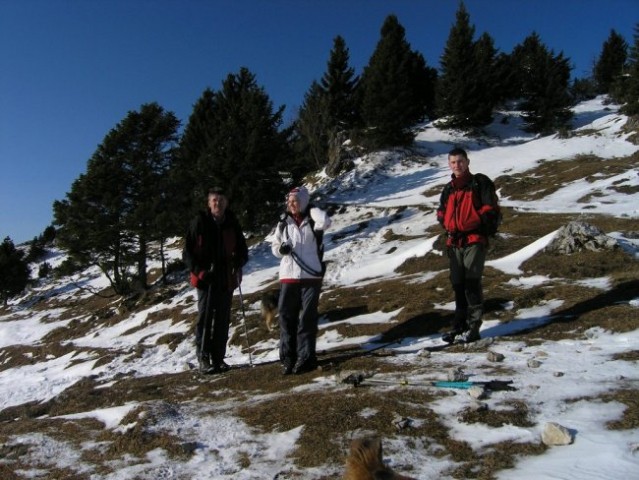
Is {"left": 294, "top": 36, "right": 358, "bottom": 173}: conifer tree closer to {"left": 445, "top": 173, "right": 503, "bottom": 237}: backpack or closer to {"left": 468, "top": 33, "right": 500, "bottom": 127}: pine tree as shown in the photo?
{"left": 468, "top": 33, "right": 500, "bottom": 127}: pine tree

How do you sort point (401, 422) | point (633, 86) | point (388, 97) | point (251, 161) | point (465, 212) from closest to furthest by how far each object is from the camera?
1. point (401, 422)
2. point (465, 212)
3. point (251, 161)
4. point (633, 86)
5. point (388, 97)

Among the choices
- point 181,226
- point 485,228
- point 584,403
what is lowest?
point 584,403

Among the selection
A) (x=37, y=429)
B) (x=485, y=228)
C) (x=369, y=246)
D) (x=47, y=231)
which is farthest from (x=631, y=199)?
(x=47, y=231)

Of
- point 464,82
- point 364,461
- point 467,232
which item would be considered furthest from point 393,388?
point 464,82

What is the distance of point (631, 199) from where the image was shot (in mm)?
16109

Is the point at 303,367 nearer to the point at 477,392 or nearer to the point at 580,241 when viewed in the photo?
the point at 477,392

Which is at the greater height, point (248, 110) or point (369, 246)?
point (248, 110)

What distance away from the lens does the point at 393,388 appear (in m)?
4.23

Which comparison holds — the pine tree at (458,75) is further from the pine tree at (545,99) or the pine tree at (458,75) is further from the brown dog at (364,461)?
the brown dog at (364,461)

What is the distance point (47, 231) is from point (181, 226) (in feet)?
131

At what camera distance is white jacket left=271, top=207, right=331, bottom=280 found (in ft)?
18.5

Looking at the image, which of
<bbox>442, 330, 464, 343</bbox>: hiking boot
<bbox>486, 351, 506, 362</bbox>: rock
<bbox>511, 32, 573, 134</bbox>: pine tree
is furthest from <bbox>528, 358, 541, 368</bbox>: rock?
<bbox>511, 32, 573, 134</bbox>: pine tree

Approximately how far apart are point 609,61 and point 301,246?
2944 inches

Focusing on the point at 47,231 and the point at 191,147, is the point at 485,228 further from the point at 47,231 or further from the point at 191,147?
the point at 47,231
